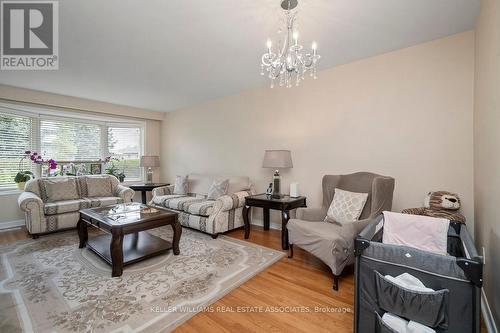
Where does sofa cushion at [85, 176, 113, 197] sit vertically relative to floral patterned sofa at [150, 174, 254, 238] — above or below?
above

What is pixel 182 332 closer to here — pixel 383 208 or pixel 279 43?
pixel 383 208

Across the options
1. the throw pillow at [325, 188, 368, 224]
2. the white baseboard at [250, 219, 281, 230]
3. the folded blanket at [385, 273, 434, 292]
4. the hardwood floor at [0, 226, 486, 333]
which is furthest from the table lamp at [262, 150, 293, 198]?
the folded blanket at [385, 273, 434, 292]

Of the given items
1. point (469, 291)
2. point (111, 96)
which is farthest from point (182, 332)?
point (111, 96)

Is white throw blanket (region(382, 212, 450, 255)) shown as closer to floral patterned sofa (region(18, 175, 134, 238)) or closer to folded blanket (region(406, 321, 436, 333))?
folded blanket (region(406, 321, 436, 333))

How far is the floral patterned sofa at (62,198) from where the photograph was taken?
10.8 feet

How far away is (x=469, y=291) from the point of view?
43.1 inches

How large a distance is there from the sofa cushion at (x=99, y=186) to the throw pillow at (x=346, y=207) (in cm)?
410

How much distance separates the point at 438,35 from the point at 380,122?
3.27 feet

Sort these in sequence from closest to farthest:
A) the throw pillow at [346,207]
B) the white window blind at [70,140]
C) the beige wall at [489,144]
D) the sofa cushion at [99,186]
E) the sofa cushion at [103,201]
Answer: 1. the beige wall at [489,144]
2. the throw pillow at [346,207]
3. the sofa cushion at [103,201]
4. the sofa cushion at [99,186]
5. the white window blind at [70,140]

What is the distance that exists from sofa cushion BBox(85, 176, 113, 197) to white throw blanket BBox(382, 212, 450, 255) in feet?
15.3

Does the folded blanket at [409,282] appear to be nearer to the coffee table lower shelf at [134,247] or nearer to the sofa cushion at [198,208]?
the coffee table lower shelf at [134,247]

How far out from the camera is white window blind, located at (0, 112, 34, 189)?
390cm

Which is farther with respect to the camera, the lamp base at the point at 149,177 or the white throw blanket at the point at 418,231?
the lamp base at the point at 149,177

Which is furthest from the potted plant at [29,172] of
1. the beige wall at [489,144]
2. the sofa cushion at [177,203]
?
the beige wall at [489,144]
